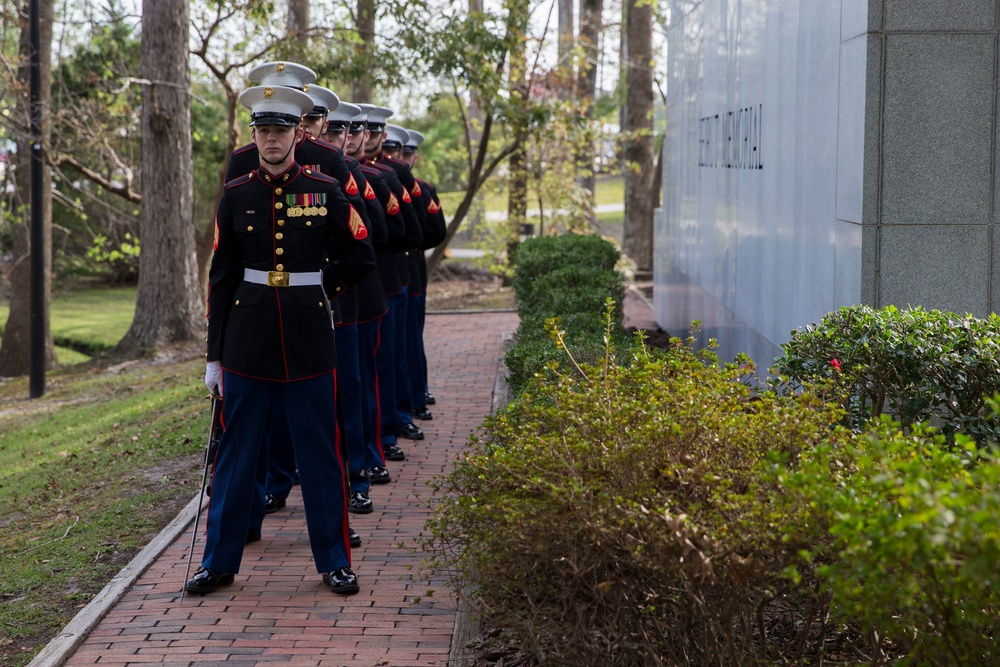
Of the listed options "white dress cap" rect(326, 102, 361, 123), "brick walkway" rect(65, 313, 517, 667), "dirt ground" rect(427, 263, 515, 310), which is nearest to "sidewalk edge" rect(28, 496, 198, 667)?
"brick walkway" rect(65, 313, 517, 667)

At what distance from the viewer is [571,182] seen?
2150 cm

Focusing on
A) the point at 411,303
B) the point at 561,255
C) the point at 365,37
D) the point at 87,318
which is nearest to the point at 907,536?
the point at 411,303

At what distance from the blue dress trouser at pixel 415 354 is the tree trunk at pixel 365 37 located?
6.89m

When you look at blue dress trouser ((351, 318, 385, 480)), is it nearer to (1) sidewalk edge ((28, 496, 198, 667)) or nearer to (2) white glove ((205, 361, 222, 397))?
(1) sidewalk edge ((28, 496, 198, 667))

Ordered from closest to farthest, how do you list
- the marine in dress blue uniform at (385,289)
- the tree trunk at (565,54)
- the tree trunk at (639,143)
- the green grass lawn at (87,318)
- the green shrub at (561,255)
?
1. the marine in dress blue uniform at (385,289)
2. the green shrub at (561,255)
3. the tree trunk at (565,54)
4. the green grass lawn at (87,318)
5. the tree trunk at (639,143)

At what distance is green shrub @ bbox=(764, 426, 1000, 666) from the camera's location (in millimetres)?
2438

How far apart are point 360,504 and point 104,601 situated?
1.75m

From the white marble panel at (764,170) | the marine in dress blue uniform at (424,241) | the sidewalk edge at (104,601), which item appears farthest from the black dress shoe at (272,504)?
the white marble panel at (764,170)

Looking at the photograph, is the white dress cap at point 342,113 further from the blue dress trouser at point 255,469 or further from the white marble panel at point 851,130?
the white marble panel at point 851,130

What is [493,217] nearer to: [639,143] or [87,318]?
[639,143]

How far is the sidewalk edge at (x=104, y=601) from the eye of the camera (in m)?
4.51

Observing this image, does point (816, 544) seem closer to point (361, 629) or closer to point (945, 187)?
point (361, 629)

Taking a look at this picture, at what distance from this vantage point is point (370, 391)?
7.02 m

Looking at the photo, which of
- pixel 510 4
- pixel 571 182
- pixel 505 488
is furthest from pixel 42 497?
pixel 571 182
